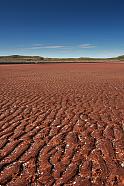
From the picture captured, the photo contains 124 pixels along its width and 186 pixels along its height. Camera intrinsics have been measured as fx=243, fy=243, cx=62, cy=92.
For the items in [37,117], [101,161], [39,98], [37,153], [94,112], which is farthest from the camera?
[39,98]

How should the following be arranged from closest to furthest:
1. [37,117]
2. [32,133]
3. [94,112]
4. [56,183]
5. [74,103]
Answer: [56,183], [32,133], [37,117], [94,112], [74,103]

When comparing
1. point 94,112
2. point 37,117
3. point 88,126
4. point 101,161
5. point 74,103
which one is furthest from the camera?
point 74,103

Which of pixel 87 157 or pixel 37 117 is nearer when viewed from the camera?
pixel 87 157

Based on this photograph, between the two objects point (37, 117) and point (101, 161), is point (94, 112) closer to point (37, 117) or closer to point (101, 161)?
point (37, 117)

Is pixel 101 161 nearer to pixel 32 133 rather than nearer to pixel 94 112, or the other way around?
pixel 32 133

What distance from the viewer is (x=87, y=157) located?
5.84 m

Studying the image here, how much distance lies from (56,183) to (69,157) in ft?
3.82

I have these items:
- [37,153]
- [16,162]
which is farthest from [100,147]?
[16,162]

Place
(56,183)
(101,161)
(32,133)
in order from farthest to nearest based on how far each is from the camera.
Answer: (32,133) < (101,161) < (56,183)

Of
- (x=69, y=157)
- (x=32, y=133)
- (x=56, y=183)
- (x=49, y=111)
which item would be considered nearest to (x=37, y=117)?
(x=49, y=111)

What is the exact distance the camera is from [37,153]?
6.09 m

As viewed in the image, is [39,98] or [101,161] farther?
[39,98]

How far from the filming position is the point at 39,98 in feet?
44.2

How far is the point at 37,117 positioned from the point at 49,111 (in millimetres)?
1025
